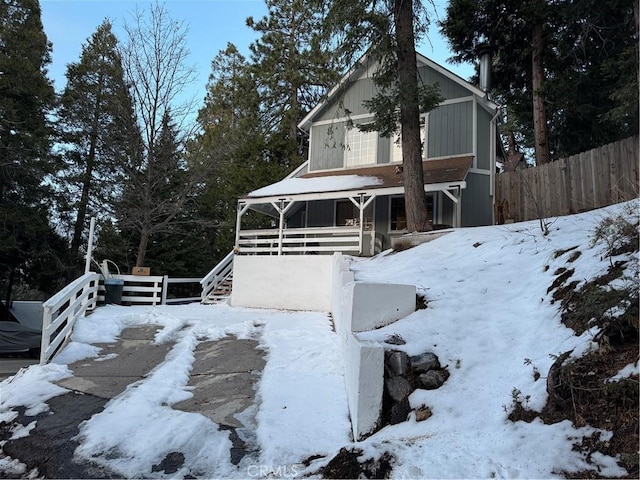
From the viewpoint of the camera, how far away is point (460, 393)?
365cm

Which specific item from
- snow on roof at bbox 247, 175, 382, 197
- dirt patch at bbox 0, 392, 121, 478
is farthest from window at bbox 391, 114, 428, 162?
dirt patch at bbox 0, 392, 121, 478

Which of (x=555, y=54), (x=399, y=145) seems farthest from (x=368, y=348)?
(x=555, y=54)

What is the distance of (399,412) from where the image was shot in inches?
148

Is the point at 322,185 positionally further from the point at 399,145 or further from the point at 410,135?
the point at 410,135

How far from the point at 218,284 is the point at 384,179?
6.57 metres

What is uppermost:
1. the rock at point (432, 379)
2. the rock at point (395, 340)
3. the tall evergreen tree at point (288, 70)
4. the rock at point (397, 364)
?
the tall evergreen tree at point (288, 70)

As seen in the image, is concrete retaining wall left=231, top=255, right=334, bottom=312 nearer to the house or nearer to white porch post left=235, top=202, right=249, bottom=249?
the house

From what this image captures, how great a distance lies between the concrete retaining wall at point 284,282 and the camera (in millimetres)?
→ 11695

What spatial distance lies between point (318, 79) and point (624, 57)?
635 inches

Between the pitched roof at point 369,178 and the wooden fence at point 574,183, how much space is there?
145cm

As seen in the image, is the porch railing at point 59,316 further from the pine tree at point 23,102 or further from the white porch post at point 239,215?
the pine tree at point 23,102

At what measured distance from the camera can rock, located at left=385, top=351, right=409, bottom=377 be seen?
3.96 m

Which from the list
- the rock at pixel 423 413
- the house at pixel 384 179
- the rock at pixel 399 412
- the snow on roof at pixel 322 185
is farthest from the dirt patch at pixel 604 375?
the snow on roof at pixel 322 185

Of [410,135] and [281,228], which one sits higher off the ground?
[410,135]
